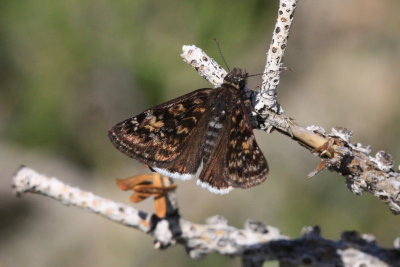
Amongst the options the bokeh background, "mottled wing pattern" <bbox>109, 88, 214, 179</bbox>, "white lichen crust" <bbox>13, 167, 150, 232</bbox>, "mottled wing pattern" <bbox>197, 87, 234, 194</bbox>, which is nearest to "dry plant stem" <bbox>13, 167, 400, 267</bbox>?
"white lichen crust" <bbox>13, 167, 150, 232</bbox>

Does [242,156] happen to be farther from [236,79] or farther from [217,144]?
[236,79]

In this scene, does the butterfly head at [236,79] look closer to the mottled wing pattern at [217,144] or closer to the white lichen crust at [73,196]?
the mottled wing pattern at [217,144]

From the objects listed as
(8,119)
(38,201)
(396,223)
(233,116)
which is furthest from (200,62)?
(38,201)

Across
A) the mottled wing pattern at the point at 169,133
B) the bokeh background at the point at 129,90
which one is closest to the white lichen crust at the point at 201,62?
the mottled wing pattern at the point at 169,133

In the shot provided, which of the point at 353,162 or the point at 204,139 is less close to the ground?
the point at 204,139

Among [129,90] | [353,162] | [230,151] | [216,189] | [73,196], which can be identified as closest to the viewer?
[353,162]

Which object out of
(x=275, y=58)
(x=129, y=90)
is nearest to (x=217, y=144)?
(x=275, y=58)

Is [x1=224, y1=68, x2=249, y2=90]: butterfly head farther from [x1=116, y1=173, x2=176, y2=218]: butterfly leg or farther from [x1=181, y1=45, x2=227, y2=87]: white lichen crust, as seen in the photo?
[x1=116, y1=173, x2=176, y2=218]: butterfly leg
